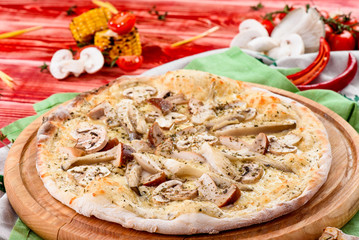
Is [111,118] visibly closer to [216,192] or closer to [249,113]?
[249,113]

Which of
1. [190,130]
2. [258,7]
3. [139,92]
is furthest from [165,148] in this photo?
[258,7]

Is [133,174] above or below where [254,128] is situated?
below

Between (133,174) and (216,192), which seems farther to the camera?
(133,174)

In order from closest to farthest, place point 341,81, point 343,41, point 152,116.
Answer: point 152,116 < point 341,81 < point 343,41

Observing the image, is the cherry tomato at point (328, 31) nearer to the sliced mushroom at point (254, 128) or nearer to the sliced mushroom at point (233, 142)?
the sliced mushroom at point (254, 128)

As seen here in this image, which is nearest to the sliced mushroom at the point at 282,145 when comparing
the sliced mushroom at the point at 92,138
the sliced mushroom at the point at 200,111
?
the sliced mushroom at the point at 200,111

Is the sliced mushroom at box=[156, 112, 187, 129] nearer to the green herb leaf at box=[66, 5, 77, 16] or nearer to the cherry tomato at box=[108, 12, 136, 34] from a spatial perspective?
the cherry tomato at box=[108, 12, 136, 34]
